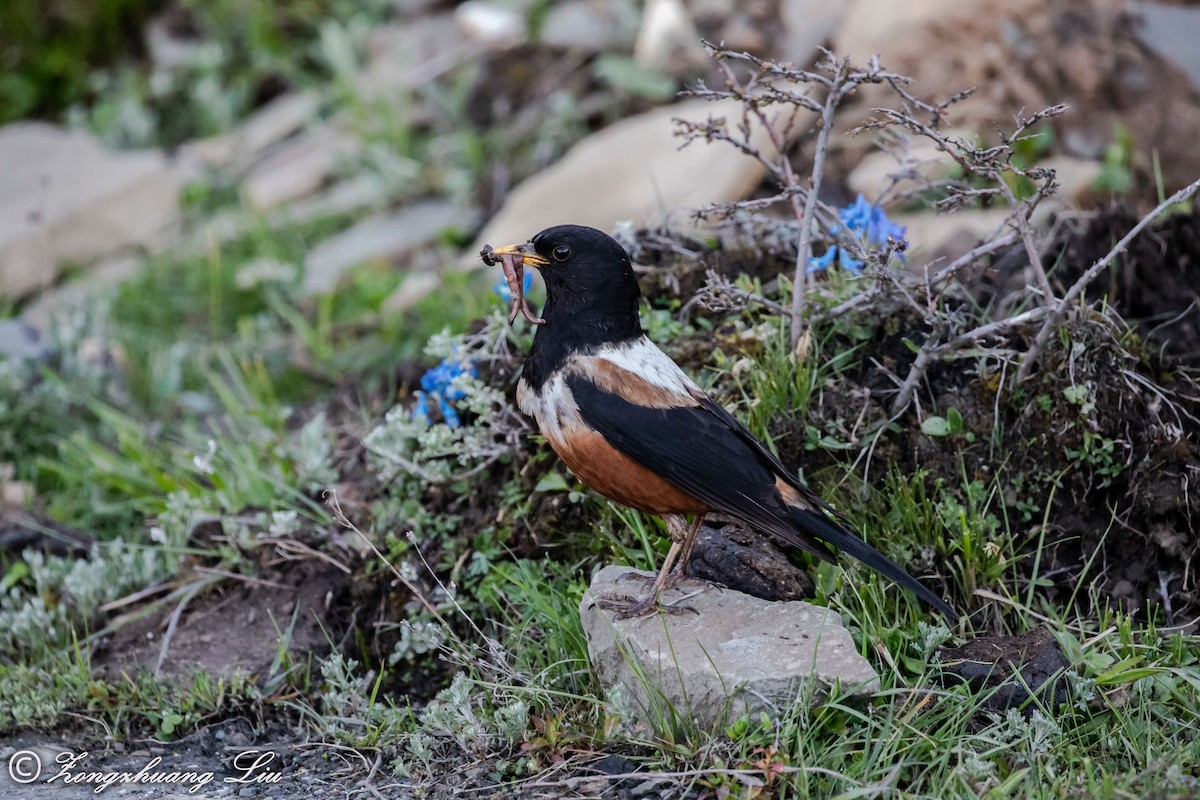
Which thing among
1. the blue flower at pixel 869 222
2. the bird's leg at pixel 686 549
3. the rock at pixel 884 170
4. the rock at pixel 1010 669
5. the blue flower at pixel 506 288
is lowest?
the rock at pixel 1010 669

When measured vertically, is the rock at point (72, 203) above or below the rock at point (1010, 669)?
above

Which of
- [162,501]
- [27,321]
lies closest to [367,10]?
[27,321]

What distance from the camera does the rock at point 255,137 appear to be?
33.2 feet

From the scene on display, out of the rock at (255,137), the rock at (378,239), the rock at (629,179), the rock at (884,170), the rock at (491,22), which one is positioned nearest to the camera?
the rock at (884,170)

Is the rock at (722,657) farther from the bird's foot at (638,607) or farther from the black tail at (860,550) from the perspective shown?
the black tail at (860,550)

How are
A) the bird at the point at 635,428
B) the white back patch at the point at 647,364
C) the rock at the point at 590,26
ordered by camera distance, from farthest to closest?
the rock at the point at 590,26
the white back patch at the point at 647,364
the bird at the point at 635,428

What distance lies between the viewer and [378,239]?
28.3ft

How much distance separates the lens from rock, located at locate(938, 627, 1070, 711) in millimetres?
3775

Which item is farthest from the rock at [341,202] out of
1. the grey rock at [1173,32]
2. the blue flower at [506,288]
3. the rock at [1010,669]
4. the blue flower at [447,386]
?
the rock at [1010,669]

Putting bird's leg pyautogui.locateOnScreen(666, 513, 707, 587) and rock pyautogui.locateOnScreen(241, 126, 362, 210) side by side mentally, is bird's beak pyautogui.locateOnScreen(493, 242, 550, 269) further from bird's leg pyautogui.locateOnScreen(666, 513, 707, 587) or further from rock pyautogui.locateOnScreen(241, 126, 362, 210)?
rock pyautogui.locateOnScreen(241, 126, 362, 210)

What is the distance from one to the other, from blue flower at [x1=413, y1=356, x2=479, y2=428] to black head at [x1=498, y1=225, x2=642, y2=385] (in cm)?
75

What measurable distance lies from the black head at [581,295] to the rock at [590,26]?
5473mm

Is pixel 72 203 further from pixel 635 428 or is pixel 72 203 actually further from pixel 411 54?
pixel 635 428

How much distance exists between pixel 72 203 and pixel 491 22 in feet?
11.4
